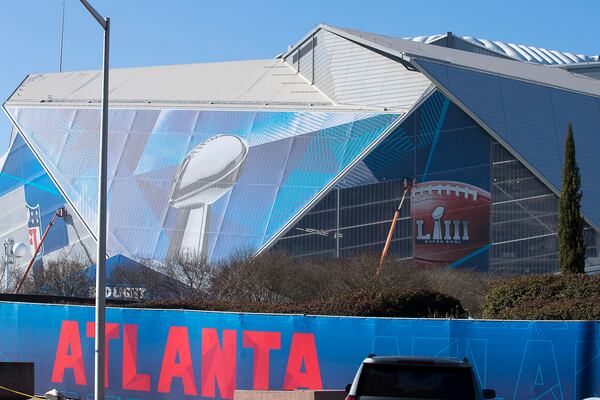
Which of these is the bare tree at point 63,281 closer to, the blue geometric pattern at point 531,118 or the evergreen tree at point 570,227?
the blue geometric pattern at point 531,118

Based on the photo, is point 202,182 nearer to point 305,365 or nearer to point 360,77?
point 360,77

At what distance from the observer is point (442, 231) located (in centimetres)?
6575

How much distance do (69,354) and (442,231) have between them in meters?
41.1

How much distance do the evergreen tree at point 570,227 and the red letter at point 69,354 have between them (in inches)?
696

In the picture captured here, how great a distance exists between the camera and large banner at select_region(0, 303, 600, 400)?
67.8 feet

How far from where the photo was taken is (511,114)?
66.8 metres

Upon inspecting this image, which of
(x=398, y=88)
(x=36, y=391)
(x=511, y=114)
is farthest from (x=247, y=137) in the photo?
(x=36, y=391)

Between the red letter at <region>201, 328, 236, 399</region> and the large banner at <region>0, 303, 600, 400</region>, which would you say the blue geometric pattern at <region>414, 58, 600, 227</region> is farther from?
the red letter at <region>201, 328, 236, 399</region>

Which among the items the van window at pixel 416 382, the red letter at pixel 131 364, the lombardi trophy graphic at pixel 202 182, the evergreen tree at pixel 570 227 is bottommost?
the red letter at pixel 131 364

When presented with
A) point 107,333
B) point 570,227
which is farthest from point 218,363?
point 570,227

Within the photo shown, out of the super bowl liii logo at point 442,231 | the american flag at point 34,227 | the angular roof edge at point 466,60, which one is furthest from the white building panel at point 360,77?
the american flag at point 34,227

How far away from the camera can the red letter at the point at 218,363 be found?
960 inches

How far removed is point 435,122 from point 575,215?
27.8 m

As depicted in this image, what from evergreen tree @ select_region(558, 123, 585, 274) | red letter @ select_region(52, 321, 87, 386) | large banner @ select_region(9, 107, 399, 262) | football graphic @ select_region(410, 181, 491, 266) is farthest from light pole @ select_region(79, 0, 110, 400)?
football graphic @ select_region(410, 181, 491, 266)
